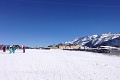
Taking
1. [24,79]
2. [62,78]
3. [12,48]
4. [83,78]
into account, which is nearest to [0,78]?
[24,79]

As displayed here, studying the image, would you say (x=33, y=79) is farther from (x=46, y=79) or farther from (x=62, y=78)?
(x=62, y=78)

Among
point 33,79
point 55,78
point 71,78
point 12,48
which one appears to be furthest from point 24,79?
point 12,48

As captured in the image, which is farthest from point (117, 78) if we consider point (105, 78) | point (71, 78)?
point (71, 78)

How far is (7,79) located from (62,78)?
330cm

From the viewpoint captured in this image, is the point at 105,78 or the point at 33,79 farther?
the point at 105,78

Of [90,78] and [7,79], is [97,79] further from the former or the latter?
[7,79]

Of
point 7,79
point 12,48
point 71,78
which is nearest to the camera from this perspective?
point 7,79

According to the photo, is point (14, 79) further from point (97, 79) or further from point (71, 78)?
point (97, 79)

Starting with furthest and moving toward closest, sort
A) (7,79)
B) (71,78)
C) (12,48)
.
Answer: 1. (12,48)
2. (71,78)
3. (7,79)

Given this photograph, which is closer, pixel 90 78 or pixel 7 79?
pixel 7 79

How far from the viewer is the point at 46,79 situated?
1498 centimetres

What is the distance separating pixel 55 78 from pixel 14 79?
247 cm

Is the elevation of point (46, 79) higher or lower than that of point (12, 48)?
lower

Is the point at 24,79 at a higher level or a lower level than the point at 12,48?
lower
